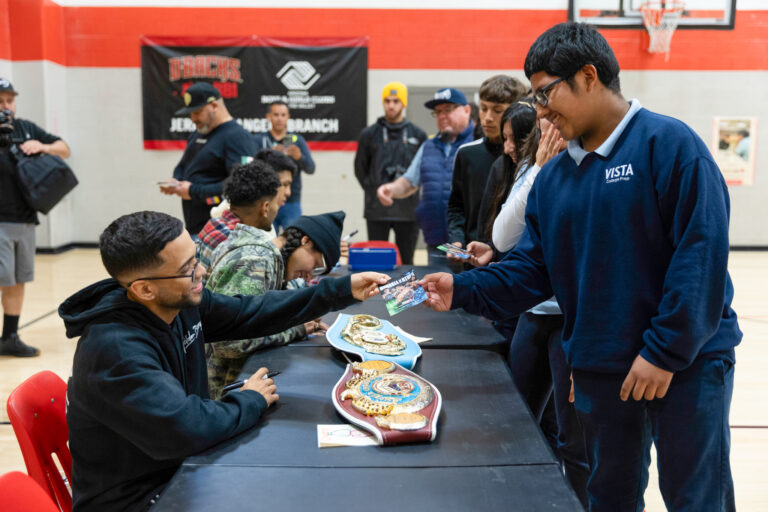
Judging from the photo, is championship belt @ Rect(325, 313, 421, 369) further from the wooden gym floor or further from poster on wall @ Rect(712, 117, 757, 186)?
poster on wall @ Rect(712, 117, 757, 186)

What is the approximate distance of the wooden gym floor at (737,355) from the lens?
2.99 metres

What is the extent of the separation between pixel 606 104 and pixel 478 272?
2.20 ft

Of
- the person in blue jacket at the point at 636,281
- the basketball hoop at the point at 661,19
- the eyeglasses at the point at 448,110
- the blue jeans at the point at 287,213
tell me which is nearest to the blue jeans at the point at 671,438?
the person in blue jacket at the point at 636,281

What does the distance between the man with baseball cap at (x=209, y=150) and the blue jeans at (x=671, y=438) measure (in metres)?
3.09

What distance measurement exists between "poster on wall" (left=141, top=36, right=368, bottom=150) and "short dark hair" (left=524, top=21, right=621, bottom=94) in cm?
751

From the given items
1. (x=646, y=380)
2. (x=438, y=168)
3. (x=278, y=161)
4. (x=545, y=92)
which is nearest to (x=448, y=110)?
(x=438, y=168)

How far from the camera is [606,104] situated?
5.38ft

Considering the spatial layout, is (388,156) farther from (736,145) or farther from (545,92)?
(736,145)

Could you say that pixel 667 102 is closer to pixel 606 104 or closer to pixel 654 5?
pixel 654 5

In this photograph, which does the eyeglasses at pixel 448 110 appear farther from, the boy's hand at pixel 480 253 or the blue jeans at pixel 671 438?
the blue jeans at pixel 671 438

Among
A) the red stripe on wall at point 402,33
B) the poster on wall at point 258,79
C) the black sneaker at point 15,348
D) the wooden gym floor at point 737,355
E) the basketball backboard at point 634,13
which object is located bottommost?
the wooden gym floor at point 737,355

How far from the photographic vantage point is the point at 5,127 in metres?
4.46

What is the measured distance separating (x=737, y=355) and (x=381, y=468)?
169 inches

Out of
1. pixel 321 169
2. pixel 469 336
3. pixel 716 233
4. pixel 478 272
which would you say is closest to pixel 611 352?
pixel 716 233
